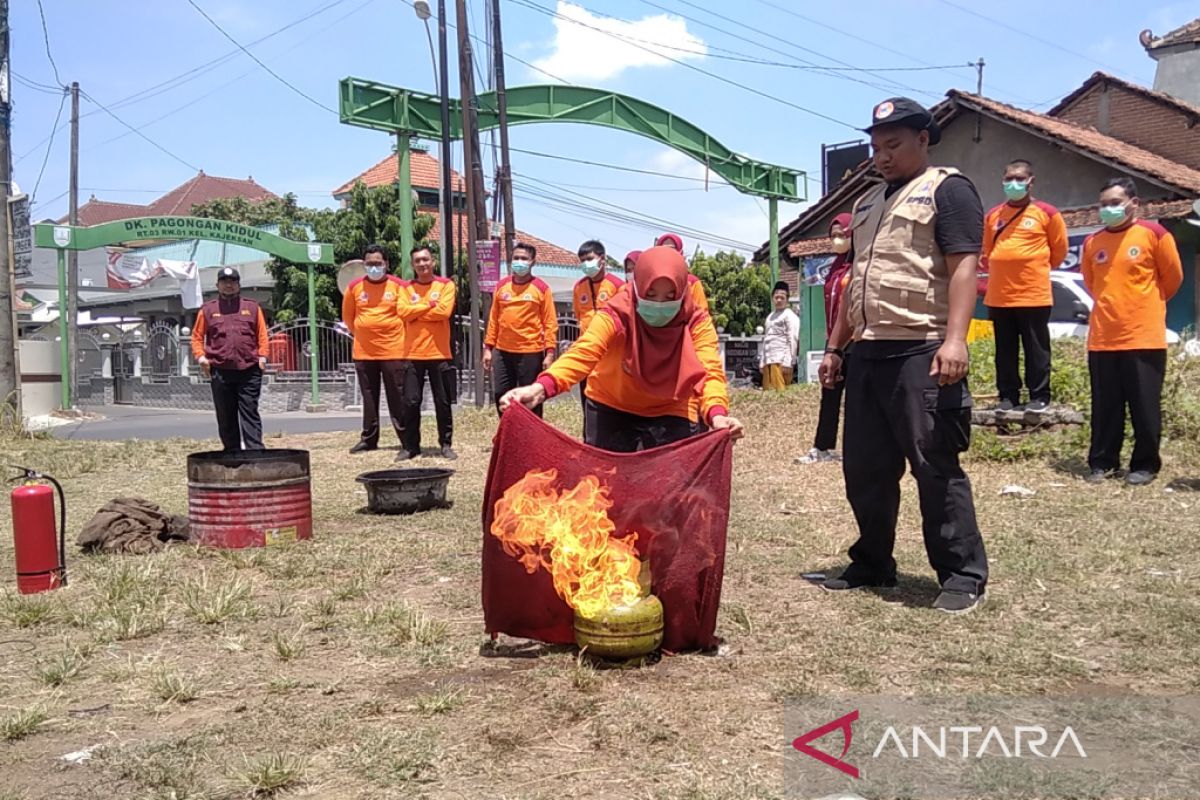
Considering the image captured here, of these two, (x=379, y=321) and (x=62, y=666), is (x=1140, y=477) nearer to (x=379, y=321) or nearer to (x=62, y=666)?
(x=379, y=321)

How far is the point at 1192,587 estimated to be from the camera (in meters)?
4.61

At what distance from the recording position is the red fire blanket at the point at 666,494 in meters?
3.77

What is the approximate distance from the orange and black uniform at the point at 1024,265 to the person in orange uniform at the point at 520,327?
3943 millimetres

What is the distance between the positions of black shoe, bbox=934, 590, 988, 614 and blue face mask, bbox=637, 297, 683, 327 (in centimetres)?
169

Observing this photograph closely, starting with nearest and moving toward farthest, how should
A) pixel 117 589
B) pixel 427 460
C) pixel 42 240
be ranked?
pixel 117 589
pixel 427 460
pixel 42 240

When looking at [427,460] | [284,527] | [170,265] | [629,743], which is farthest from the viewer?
[170,265]

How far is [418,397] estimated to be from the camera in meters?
9.80

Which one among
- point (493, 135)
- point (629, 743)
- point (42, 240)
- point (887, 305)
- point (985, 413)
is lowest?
point (629, 743)

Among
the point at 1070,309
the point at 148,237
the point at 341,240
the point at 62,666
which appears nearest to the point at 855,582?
the point at 62,666

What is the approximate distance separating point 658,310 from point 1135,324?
185 inches

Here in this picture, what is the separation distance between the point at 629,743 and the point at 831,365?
8.75ft

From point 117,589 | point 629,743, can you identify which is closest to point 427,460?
point 117,589

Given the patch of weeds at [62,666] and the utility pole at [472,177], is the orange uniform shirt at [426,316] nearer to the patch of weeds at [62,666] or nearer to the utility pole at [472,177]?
the patch of weeds at [62,666]

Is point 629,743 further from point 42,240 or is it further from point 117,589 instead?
point 42,240
